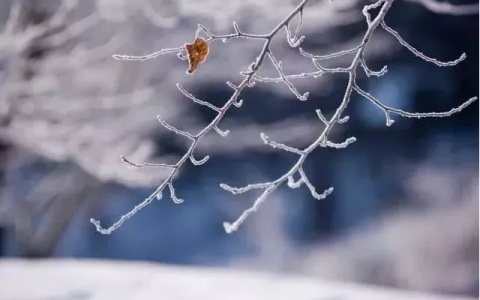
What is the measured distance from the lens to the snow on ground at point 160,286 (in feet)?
6.59

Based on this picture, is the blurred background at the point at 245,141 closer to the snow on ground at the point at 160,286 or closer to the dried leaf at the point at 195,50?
the snow on ground at the point at 160,286

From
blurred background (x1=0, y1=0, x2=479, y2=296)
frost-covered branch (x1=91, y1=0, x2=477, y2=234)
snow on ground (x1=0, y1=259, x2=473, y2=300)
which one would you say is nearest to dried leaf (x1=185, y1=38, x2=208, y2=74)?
frost-covered branch (x1=91, y1=0, x2=477, y2=234)

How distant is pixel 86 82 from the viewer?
8.93 ft

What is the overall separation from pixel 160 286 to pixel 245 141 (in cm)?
83

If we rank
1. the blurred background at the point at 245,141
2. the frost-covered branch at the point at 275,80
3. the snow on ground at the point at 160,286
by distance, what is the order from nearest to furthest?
the frost-covered branch at the point at 275,80, the snow on ground at the point at 160,286, the blurred background at the point at 245,141

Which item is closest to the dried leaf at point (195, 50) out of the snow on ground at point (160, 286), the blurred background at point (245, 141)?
the snow on ground at point (160, 286)

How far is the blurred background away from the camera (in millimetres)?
2336

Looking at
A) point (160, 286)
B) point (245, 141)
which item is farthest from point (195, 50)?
point (245, 141)

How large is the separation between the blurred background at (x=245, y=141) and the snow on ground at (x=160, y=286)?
0.99 ft

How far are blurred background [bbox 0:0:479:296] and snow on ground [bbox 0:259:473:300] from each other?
303 mm

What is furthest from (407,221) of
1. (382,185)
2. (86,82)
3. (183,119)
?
(86,82)

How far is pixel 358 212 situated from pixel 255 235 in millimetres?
452

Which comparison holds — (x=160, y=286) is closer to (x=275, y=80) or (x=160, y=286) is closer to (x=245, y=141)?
(x=245, y=141)

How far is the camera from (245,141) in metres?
2.71
